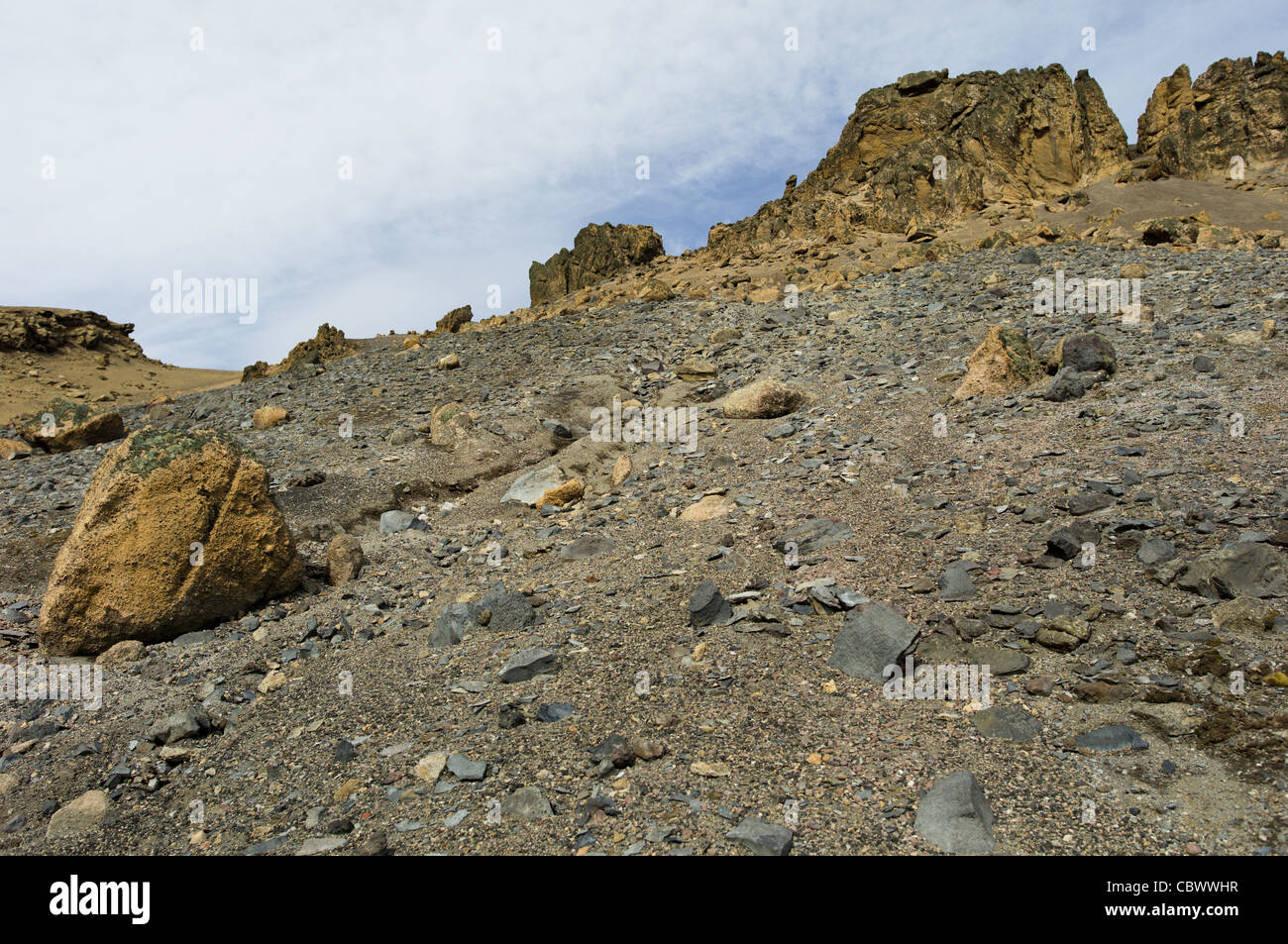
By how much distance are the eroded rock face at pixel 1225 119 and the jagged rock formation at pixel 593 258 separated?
21.4m

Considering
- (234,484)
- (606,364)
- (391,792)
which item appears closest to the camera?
(391,792)

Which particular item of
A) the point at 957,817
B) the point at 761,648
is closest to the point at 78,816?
the point at 761,648

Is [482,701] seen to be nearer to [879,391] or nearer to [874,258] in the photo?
[879,391]

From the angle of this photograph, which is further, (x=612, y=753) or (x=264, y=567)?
(x=264, y=567)

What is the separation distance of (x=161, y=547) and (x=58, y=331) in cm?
3849

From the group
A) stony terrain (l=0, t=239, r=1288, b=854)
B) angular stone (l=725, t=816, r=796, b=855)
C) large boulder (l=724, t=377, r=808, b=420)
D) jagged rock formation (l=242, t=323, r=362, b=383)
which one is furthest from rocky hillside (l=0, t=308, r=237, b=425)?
angular stone (l=725, t=816, r=796, b=855)

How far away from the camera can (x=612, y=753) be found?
3.87m

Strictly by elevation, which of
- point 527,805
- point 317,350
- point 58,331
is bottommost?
point 527,805

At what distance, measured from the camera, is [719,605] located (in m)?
5.37

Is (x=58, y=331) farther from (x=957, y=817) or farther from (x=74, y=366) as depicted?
(x=957, y=817)

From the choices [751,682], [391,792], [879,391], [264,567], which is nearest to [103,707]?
[264,567]

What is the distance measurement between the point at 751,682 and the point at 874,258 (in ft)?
60.4

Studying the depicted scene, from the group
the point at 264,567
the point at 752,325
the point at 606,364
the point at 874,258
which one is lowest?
the point at 264,567

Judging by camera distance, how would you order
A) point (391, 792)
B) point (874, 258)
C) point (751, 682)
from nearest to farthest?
point (391, 792), point (751, 682), point (874, 258)
